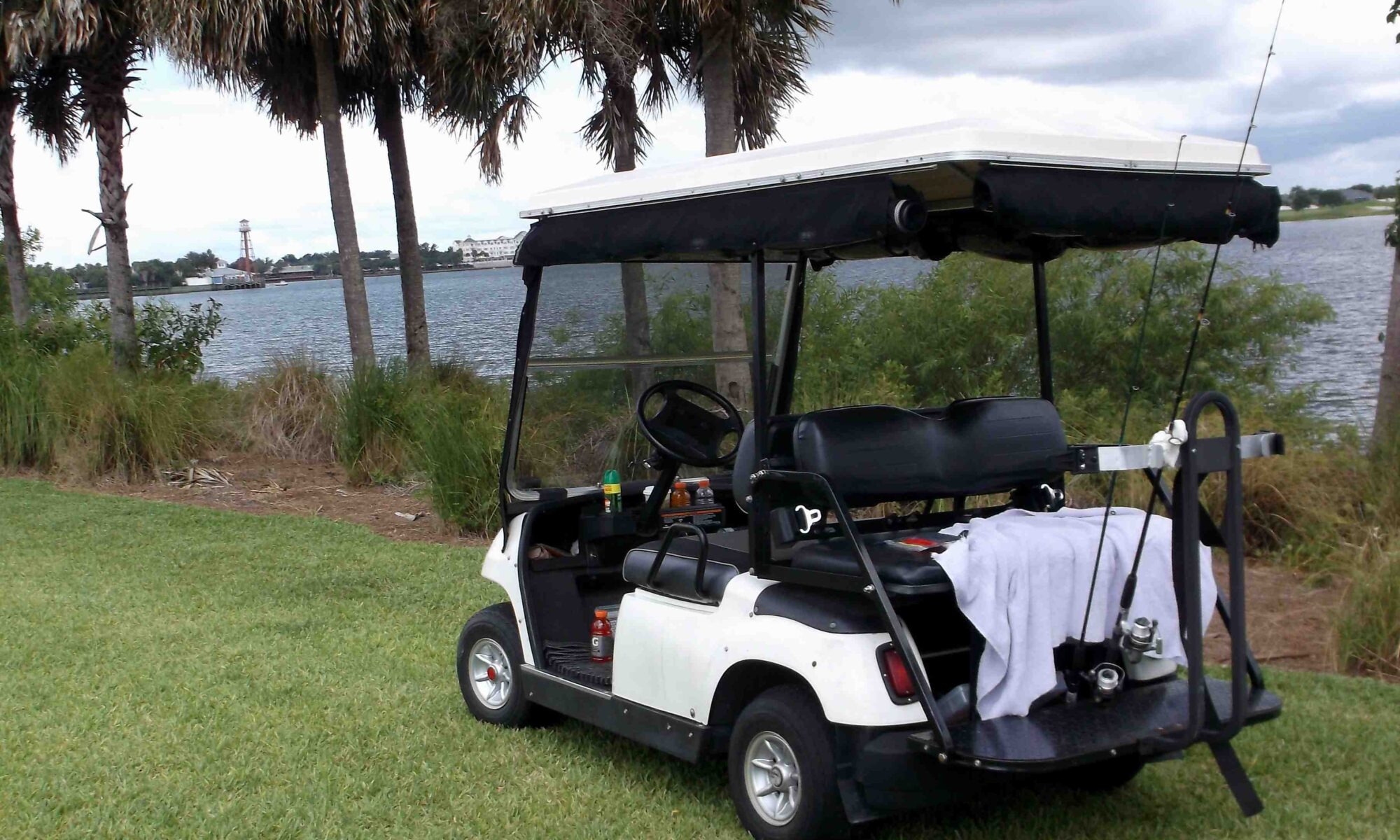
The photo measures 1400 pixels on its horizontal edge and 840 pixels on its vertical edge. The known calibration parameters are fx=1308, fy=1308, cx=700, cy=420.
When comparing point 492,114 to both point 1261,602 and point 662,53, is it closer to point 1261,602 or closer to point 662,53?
point 662,53

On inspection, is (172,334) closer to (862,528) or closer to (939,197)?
(862,528)

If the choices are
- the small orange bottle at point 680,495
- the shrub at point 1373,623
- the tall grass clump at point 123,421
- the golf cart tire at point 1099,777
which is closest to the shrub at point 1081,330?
the shrub at point 1373,623

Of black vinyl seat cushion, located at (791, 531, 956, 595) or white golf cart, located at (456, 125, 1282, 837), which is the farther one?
black vinyl seat cushion, located at (791, 531, 956, 595)

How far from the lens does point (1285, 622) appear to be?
20.8ft

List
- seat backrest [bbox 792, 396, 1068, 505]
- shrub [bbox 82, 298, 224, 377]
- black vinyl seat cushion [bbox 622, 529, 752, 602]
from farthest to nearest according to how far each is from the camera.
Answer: shrub [bbox 82, 298, 224, 377], black vinyl seat cushion [bbox 622, 529, 752, 602], seat backrest [bbox 792, 396, 1068, 505]

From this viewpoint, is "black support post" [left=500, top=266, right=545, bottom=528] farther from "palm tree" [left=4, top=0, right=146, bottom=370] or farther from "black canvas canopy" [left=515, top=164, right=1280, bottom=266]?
"palm tree" [left=4, top=0, right=146, bottom=370]

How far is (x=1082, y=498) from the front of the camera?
8.20 metres

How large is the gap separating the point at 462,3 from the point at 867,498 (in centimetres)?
987

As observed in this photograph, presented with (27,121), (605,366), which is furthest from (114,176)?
(605,366)

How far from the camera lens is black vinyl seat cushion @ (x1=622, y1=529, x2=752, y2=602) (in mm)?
4113

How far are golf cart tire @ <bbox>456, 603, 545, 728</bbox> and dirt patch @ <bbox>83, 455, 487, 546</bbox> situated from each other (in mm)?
4106

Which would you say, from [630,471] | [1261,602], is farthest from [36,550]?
[1261,602]

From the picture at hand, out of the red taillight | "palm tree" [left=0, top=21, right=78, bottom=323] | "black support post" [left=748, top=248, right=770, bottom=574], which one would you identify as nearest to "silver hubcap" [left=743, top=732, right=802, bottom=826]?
the red taillight

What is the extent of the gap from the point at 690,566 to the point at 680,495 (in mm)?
891
